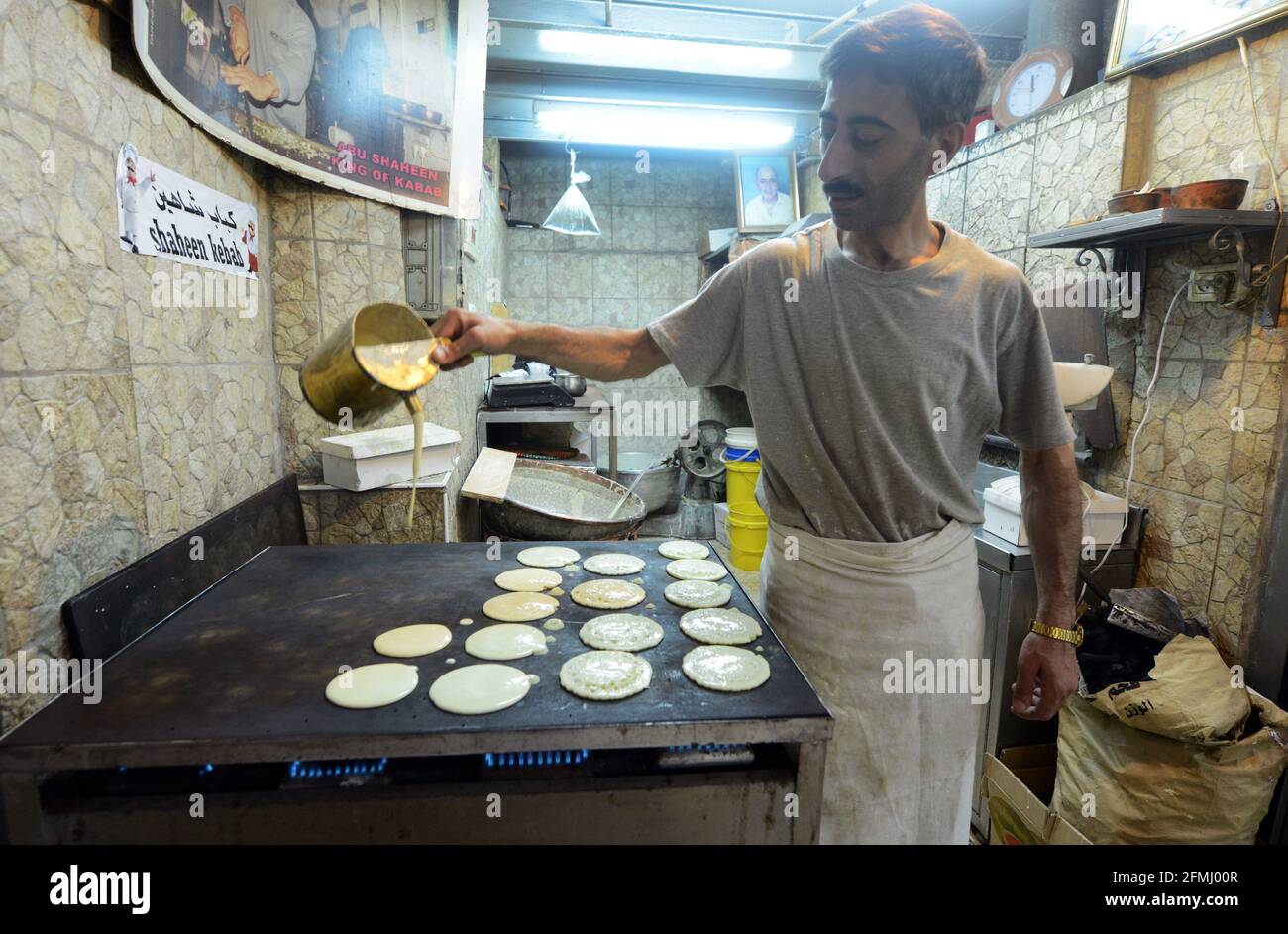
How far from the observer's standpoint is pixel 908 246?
59.9 inches

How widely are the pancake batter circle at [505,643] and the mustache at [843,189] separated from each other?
3.83 ft

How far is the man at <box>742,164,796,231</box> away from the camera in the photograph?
18.5 feet

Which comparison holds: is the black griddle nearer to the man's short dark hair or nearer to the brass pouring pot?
the brass pouring pot

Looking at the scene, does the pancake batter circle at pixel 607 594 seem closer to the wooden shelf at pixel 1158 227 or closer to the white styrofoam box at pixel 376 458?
the white styrofoam box at pixel 376 458

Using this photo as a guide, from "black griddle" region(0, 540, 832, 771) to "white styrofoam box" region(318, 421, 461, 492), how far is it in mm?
1020

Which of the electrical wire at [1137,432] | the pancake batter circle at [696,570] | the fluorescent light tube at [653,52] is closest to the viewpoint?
the pancake batter circle at [696,570]

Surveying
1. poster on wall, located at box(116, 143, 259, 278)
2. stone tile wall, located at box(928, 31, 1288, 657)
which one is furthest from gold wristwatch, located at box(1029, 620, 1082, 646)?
poster on wall, located at box(116, 143, 259, 278)

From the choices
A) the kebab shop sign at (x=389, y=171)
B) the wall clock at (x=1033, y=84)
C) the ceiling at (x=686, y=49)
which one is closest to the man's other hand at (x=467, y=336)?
the kebab shop sign at (x=389, y=171)

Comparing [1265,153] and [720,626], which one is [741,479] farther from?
[720,626]

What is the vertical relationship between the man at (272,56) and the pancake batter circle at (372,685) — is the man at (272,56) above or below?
above

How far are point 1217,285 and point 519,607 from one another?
2.42 m

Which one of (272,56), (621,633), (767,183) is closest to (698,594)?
(621,633)

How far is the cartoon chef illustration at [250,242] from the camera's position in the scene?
2447mm
